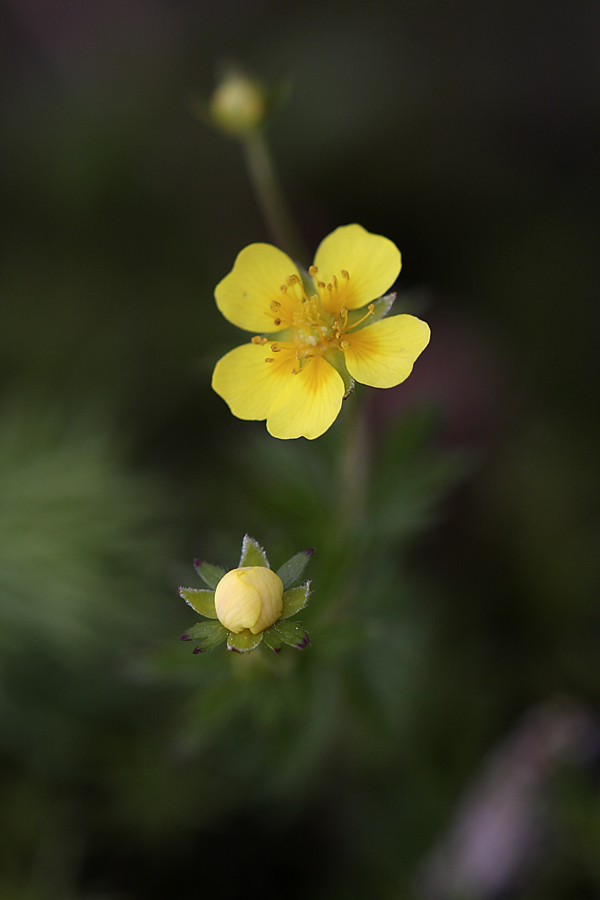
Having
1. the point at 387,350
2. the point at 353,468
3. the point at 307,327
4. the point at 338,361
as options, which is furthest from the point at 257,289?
the point at 353,468

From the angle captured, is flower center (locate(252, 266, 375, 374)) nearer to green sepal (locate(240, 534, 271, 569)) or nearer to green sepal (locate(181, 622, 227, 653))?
green sepal (locate(240, 534, 271, 569))

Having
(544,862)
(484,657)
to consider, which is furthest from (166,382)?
(544,862)

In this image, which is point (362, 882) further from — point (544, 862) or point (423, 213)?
point (423, 213)

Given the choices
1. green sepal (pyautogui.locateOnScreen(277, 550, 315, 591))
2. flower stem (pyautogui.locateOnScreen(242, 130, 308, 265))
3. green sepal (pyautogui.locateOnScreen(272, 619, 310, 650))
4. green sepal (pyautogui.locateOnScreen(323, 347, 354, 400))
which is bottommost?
→ green sepal (pyautogui.locateOnScreen(272, 619, 310, 650))

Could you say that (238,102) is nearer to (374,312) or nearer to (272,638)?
(374,312)

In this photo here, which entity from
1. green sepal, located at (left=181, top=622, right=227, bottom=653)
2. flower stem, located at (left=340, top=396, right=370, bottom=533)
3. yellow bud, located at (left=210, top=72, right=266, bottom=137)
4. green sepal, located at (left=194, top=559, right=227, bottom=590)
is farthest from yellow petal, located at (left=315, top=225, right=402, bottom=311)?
green sepal, located at (left=181, top=622, right=227, bottom=653)

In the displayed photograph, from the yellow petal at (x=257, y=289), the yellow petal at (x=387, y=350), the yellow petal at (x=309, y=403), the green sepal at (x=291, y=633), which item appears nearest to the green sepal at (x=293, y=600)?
the green sepal at (x=291, y=633)

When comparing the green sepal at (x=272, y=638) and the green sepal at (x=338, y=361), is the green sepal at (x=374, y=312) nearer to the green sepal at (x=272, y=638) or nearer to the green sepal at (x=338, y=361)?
the green sepal at (x=338, y=361)

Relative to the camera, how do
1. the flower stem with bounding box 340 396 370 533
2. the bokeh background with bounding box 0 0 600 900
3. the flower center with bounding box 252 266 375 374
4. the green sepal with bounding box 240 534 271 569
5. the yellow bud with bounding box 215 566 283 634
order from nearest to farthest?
the yellow bud with bounding box 215 566 283 634 → the green sepal with bounding box 240 534 271 569 → the flower center with bounding box 252 266 375 374 → the flower stem with bounding box 340 396 370 533 → the bokeh background with bounding box 0 0 600 900
